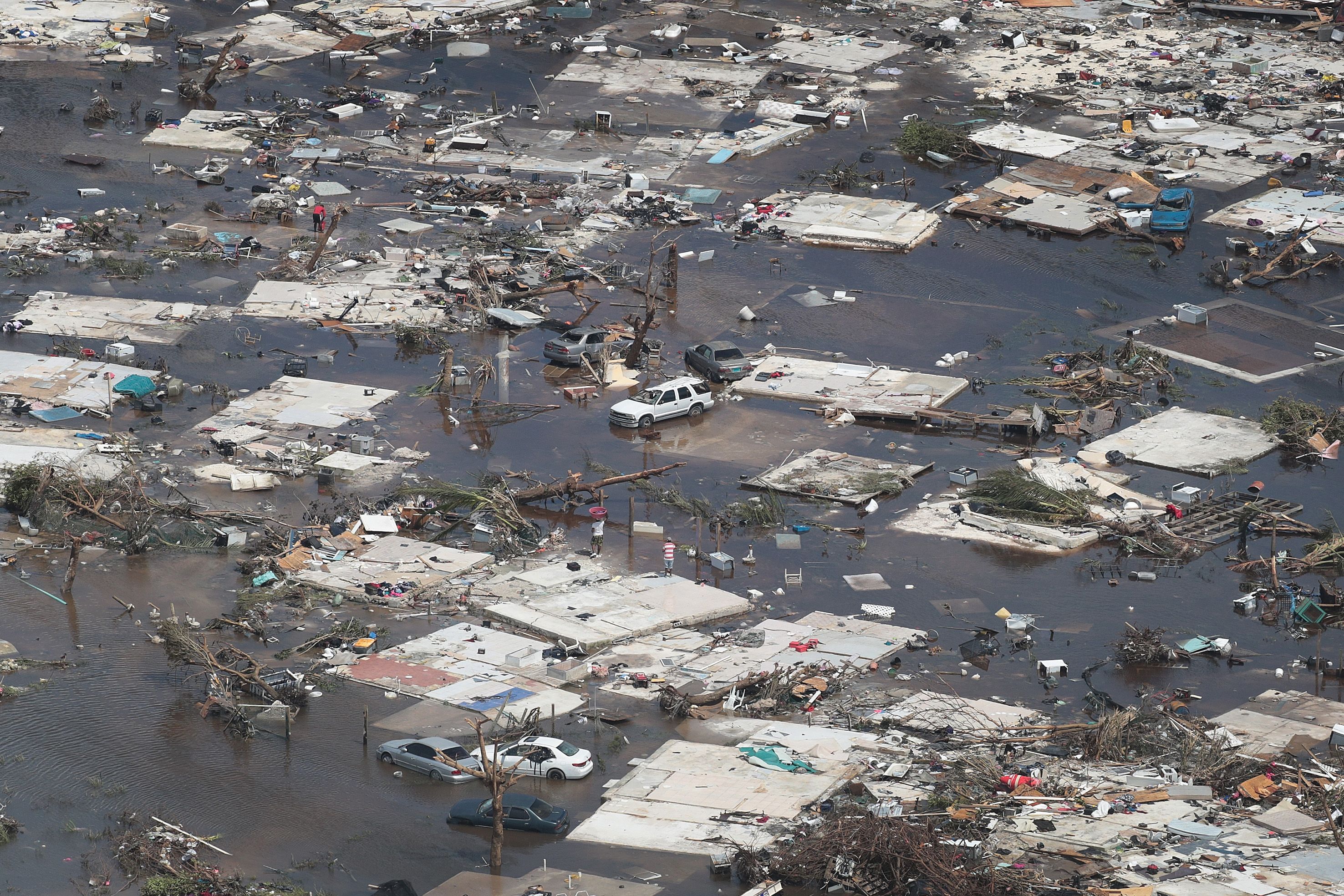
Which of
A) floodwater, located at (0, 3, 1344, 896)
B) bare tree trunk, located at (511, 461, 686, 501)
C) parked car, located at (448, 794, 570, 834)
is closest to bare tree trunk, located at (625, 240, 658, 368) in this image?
floodwater, located at (0, 3, 1344, 896)

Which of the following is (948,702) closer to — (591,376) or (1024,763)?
(1024,763)

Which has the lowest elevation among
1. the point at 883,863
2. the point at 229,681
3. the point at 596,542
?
the point at 596,542

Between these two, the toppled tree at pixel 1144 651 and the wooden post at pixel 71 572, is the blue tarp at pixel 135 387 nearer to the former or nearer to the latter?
the wooden post at pixel 71 572

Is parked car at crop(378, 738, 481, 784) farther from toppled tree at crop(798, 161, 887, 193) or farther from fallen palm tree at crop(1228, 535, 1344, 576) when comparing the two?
toppled tree at crop(798, 161, 887, 193)

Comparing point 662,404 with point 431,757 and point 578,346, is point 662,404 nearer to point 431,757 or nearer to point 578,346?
point 578,346

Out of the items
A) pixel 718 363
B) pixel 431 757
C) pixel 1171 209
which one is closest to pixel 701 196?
pixel 718 363

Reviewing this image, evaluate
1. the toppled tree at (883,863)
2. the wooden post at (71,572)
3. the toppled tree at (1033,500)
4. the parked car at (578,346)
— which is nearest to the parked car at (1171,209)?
the parked car at (578,346)
